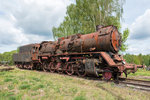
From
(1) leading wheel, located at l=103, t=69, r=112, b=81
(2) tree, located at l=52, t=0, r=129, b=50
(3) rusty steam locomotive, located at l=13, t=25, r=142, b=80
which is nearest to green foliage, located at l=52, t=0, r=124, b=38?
(2) tree, located at l=52, t=0, r=129, b=50

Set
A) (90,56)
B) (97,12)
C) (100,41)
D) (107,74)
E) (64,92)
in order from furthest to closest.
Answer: (97,12)
(90,56)
(100,41)
(107,74)
(64,92)

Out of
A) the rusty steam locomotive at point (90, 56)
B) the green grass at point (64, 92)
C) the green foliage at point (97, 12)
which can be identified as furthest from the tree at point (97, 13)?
the green grass at point (64, 92)

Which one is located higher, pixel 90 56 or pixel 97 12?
pixel 97 12

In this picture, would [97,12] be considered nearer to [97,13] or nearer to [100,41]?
→ [97,13]

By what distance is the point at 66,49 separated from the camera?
35.7 ft

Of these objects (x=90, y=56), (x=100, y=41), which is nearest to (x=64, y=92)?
(x=90, y=56)

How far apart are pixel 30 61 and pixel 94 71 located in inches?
415

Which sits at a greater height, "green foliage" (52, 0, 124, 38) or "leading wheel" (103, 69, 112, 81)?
"green foliage" (52, 0, 124, 38)

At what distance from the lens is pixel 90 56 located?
8602mm

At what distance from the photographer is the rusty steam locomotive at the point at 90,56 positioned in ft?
25.4

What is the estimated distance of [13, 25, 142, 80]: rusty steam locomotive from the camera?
7.75 m

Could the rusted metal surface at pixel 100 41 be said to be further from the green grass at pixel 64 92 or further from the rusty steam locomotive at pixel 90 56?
→ the green grass at pixel 64 92

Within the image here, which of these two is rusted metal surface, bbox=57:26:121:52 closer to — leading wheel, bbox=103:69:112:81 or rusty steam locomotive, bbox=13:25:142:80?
rusty steam locomotive, bbox=13:25:142:80

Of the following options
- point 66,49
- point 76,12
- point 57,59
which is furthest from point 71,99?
point 76,12
